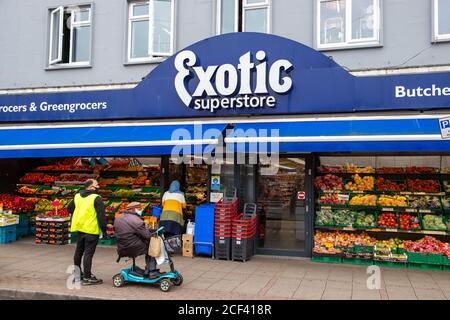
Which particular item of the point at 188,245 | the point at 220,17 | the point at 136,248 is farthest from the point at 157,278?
the point at 220,17

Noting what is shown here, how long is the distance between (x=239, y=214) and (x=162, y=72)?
4082 mm

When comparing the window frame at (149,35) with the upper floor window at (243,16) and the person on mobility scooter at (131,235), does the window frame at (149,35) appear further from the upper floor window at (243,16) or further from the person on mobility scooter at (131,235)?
the person on mobility scooter at (131,235)

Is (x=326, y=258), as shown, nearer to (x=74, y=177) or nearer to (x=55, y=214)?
(x=55, y=214)

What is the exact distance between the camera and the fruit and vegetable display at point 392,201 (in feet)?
32.1

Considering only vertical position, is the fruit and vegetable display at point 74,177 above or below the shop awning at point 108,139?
below

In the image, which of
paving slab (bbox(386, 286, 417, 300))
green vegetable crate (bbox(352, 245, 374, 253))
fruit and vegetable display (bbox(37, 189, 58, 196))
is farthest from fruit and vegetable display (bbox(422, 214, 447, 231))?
fruit and vegetable display (bbox(37, 189, 58, 196))

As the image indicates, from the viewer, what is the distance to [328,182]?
412 inches

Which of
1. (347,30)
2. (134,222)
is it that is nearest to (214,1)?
(347,30)

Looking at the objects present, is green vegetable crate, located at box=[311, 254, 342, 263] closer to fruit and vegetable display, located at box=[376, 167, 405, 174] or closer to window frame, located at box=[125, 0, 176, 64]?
fruit and vegetable display, located at box=[376, 167, 405, 174]

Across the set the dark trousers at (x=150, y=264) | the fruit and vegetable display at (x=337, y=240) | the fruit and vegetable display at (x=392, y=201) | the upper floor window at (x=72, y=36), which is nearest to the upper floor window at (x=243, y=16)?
the upper floor window at (x=72, y=36)

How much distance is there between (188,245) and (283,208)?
254 cm

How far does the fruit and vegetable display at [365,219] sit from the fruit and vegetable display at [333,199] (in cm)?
44

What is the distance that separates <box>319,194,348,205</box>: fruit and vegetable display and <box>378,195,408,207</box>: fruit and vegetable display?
818 millimetres

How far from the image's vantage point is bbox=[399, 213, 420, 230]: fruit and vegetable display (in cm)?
960
